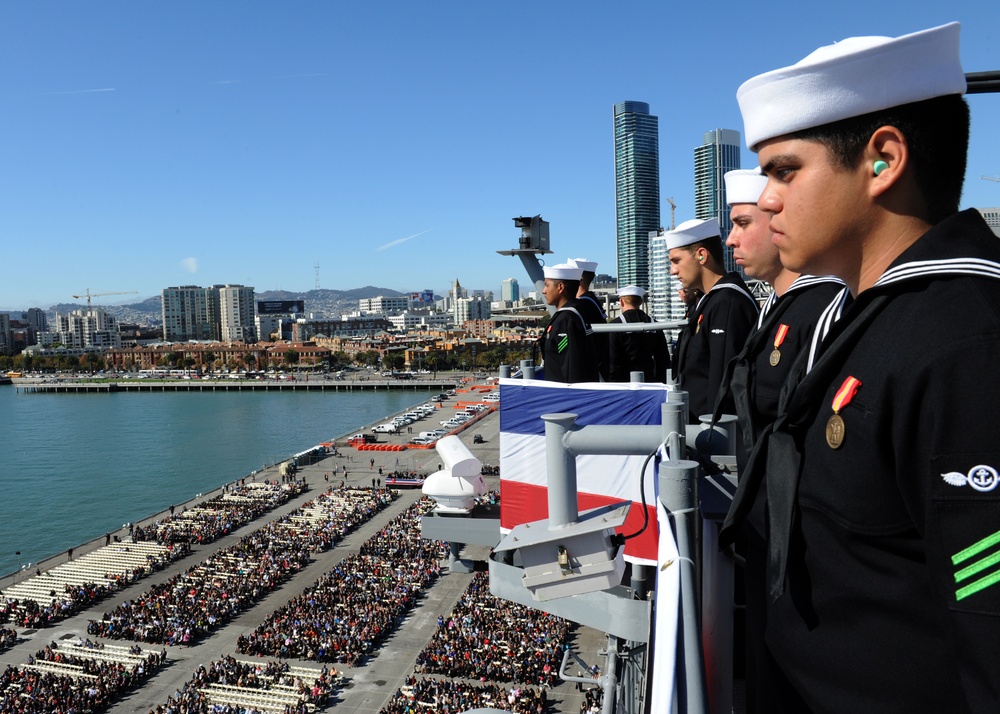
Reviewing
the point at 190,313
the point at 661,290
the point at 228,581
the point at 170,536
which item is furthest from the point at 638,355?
the point at 190,313

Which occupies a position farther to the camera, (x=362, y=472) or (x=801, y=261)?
(x=362, y=472)

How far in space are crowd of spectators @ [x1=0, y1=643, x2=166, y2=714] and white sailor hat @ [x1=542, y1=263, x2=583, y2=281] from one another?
935 centimetres

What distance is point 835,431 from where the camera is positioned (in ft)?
2.15

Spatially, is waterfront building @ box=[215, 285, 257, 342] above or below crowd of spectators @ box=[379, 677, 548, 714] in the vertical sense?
above

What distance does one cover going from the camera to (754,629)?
2.96ft

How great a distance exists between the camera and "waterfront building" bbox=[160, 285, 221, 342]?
122188 millimetres

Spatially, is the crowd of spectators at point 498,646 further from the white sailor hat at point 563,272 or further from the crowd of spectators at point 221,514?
the crowd of spectators at point 221,514

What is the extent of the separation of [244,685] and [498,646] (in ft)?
11.5

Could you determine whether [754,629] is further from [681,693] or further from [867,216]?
[867,216]

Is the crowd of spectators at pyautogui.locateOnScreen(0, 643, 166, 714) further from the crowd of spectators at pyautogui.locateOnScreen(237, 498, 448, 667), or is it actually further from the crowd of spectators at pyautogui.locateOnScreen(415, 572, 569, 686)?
the crowd of spectators at pyautogui.locateOnScreen(415, 572, 569, 686)

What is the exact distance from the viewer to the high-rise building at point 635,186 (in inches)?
4609

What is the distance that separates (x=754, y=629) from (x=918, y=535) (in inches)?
13.9

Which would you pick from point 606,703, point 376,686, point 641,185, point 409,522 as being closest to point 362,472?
point 409,522

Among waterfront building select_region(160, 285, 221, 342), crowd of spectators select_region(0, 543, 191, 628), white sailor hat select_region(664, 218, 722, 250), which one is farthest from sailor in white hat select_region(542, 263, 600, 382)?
waterfront building select_region(160, 285, 221, 342)
